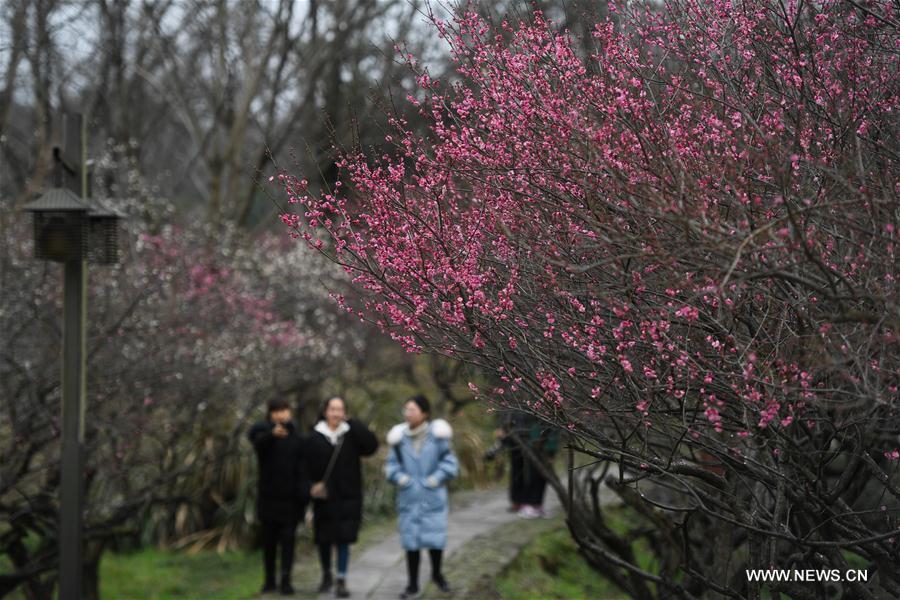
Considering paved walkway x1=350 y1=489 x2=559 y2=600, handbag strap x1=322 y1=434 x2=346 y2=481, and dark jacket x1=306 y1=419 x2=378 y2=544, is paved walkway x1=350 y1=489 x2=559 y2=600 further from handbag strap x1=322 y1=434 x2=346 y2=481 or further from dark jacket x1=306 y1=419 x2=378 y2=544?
handbag strap x1=322 y1=434 x2=346 y2=481

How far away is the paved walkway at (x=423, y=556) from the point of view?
8.48 meters

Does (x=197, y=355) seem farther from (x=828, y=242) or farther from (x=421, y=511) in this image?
(x=828, y=242)

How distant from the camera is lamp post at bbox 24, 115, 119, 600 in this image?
6.67m

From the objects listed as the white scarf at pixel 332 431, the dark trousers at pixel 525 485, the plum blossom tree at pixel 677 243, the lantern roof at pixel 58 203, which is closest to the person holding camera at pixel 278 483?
the white scarf at pixel 332 431

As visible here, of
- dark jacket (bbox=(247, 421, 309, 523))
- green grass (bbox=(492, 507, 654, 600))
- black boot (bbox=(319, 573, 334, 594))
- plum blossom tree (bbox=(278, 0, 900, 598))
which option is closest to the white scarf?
dark jacket (bbox=(247, 421, 309, 523))

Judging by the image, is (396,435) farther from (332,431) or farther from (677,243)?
(677,243)

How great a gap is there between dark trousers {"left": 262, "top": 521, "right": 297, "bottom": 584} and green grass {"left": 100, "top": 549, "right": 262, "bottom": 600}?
846 mm

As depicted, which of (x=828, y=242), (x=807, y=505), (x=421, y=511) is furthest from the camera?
(x=421, y=511)

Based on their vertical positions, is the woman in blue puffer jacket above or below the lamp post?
below

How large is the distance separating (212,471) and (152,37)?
819cm

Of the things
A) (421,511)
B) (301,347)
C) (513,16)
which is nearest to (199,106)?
(301,347)

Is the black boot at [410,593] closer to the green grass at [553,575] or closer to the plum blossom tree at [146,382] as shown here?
the green grass at [553,575]

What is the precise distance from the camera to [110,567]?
10992 millimetres

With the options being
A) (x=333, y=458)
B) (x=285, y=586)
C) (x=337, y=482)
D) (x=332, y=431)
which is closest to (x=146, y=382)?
(x=332, y=431)
